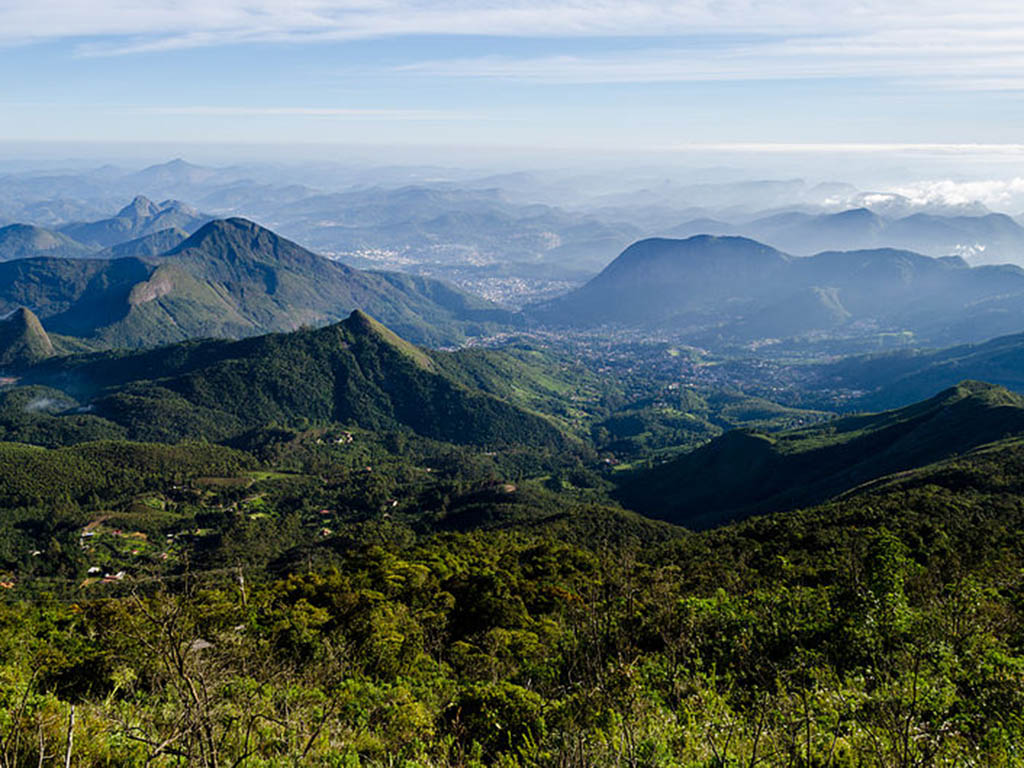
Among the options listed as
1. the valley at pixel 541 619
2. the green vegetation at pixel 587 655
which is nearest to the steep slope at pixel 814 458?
the valley at pixel 541 619

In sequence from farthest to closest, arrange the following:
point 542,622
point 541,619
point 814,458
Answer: point 814,458
point 541,619
point 542,622

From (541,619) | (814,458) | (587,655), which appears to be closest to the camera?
(587,655)

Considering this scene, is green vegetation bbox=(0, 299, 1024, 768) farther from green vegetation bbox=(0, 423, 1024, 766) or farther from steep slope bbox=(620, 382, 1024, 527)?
steep slope bbox=(620, 382, 1024, 527)

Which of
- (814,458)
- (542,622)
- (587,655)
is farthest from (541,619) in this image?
(814,458)

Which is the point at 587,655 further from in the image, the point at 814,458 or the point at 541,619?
the point at 814,458

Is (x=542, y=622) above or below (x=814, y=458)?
above

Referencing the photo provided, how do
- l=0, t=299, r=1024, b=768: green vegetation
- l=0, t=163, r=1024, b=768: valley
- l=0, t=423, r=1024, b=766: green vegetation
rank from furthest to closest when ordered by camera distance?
l=0, t=163, r=1024, b=768: valley, l=0, t=299, r=1024, b=768: green vegetation, l=0, t=423, r=1024, b=766: green vegetation

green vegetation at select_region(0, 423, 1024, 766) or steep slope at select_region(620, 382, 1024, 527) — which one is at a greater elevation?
green vegetation at select_region(0, 423, 1024, 766)

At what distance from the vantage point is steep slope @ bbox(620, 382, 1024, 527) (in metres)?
98.6

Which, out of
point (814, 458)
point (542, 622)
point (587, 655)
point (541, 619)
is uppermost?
point (587, 655)

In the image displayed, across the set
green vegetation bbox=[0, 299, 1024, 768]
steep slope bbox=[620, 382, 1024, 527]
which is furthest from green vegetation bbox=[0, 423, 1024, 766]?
steep slope bbox=[620, 382, 1024, 527]

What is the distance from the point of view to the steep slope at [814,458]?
98625 millimetres

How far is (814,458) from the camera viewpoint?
391 ft

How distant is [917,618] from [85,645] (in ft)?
138
